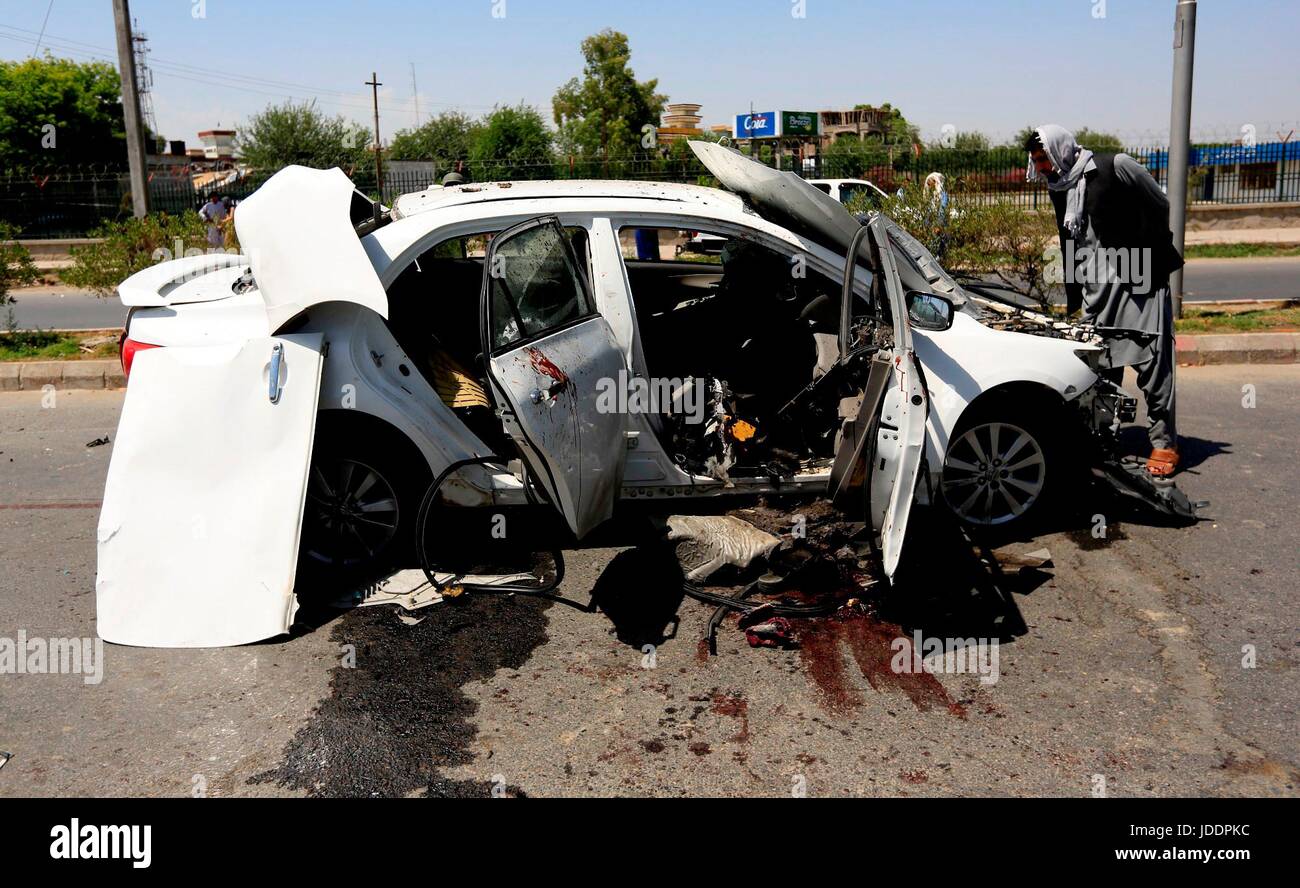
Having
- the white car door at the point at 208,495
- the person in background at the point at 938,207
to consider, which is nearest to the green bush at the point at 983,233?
the person in background at the point at 938,207

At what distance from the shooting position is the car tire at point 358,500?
5.14m

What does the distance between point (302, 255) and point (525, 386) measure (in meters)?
1.35

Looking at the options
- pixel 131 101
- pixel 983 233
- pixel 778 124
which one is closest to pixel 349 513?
pixel 983 233

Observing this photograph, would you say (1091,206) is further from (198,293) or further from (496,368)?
(198,293)

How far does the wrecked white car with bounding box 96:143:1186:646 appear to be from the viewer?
4695 mm

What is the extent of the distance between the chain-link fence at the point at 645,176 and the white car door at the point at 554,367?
54.2 ft

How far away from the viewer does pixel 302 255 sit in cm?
497

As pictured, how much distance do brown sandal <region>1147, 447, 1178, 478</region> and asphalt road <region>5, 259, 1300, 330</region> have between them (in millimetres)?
8899

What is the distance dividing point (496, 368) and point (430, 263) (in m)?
1.73

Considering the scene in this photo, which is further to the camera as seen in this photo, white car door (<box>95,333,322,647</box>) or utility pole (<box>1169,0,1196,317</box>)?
utility pole (<box>1169,0,1196,317</box>)

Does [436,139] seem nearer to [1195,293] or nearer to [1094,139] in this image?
[1094,139]

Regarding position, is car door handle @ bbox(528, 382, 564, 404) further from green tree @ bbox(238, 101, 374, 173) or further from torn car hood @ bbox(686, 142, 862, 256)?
green tree @ bbox(238, 101, 374, 173)

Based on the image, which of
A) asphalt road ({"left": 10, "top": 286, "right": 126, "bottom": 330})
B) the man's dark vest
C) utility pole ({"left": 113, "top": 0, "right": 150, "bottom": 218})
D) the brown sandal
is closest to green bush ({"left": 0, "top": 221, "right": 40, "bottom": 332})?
asphalt road ({"left": 10, "top": 286, "right": 126, "bottom": 330})
